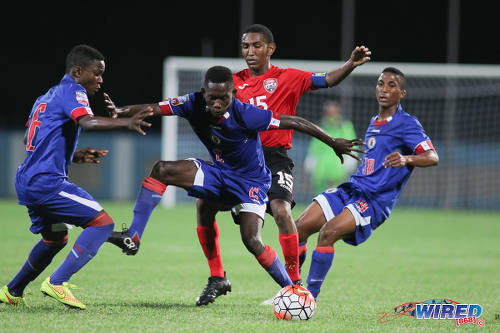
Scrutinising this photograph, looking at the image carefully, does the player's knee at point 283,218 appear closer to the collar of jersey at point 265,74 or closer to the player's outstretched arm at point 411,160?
the player's outstretched arm at point 411,160

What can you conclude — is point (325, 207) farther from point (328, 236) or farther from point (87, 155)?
point (87, 155)

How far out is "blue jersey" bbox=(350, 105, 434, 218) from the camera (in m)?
6.53

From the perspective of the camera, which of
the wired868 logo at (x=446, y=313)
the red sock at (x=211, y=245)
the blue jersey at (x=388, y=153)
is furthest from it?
the blue jersey at (x=388, y=153)

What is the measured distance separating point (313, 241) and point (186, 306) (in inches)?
243

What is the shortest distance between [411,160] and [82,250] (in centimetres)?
281

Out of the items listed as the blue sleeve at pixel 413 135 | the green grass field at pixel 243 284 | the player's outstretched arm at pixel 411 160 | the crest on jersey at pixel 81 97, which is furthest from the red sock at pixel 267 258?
the crest on jersey at pixel 81 97

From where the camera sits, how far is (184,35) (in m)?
29.3

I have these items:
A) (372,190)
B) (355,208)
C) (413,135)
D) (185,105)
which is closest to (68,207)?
(185,105)

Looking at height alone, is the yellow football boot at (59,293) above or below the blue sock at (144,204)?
below

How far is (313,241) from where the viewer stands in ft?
39.0

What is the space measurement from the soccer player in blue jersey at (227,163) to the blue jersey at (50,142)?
0.56 metres

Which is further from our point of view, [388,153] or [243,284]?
[243,284]

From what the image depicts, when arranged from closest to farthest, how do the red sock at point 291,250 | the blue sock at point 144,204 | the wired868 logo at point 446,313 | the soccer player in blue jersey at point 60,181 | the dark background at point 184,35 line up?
the wired868 logo at point 446,313
the soccer player in blue jersey at point 60,181
the blue sock at point 144,204
the red sock at point 291,250
the dark background at point 184,35

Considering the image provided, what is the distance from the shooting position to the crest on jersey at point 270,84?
266 inches
